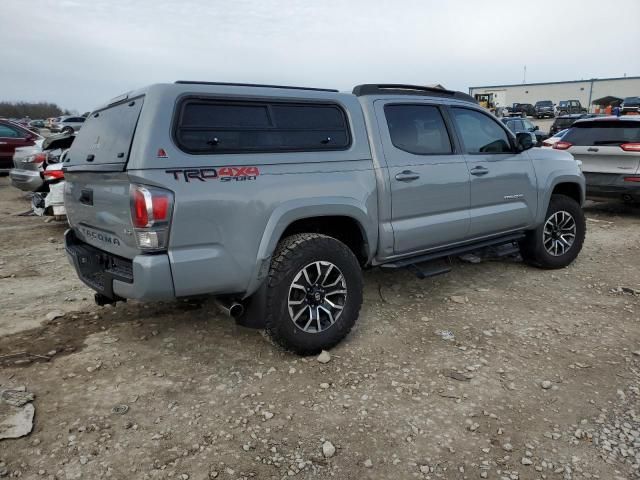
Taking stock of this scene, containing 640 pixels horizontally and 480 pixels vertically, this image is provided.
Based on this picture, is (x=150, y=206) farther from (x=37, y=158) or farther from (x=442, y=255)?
(x=37, y=158)

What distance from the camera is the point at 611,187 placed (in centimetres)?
765

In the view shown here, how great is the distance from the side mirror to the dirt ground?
4.85 feet

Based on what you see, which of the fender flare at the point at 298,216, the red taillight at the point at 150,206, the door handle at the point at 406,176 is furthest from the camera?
the door handle at the point at 406,176

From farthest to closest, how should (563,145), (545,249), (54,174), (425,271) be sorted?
(563,145), (54,174), (545,249), (425,271)

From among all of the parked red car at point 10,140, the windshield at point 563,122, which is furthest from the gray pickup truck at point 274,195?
the windshield at point 563,122

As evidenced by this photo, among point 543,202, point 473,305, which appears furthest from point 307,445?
point 543,202

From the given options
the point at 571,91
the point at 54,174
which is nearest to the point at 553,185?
the point at 54,174

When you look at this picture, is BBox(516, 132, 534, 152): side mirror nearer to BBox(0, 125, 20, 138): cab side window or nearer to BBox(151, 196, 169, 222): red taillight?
BBox(151, 196, 169, 222): red taillight

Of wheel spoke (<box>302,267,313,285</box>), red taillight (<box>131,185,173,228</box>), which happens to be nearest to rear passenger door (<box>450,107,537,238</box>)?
wheel spoke (<box>302,267,313,285</box>)

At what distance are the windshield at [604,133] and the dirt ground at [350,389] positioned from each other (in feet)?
12.9

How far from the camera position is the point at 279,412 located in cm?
281

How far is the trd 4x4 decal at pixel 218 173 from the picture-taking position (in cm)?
278

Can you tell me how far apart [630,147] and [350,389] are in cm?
689

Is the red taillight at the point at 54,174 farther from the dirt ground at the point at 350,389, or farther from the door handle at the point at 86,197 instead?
the door handle at the point at 86,197
